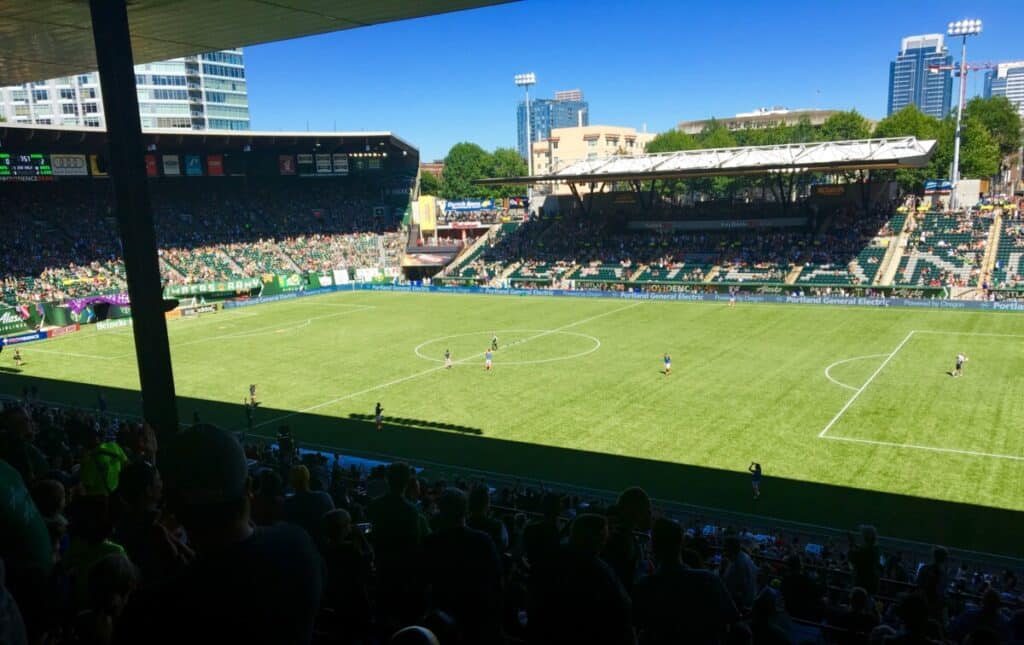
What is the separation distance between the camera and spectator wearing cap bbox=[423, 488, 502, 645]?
4602 mm

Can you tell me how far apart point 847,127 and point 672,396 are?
102468 mm

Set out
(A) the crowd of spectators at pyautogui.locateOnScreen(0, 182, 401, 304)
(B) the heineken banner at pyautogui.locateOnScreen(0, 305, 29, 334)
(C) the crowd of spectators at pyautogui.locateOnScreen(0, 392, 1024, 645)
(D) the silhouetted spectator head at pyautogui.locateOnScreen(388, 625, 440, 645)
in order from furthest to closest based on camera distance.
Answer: (A) the crowd of spectators at pyautogui.locateOnScreen(0, 182, 401, 304), (B) the heineken banner at pyautogui.locateOnScreen(0, 305, 29, 334), (D) the silhouetted spectator head at pyautogui.locateOnScreen(388, 625, 440, 645), (C) the crowd of spectators at pyautogui.locateOnScreen(0, 392, 1024, 645)

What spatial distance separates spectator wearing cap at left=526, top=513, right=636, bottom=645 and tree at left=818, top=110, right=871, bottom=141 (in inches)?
4903

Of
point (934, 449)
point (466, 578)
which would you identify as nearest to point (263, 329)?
point (934, 449)

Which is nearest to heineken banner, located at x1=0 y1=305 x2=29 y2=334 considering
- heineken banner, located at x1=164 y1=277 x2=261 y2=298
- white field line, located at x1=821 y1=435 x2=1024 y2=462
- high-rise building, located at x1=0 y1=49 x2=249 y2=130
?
heineken banner, located at x1=164 y1=277 x2=261 y2=298

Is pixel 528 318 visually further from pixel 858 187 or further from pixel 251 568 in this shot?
pixel 251 568

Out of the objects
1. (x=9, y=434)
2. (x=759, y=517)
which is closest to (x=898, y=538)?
(x=759, y=517)

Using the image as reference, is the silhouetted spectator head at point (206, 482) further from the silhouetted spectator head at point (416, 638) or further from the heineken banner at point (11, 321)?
the heineken banner at point (11, 321)

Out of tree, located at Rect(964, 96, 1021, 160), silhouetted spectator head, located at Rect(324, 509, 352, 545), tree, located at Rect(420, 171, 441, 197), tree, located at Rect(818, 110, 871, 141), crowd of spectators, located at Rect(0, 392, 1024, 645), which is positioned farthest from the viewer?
tree, located at Rect(420, 171, 441, 197)

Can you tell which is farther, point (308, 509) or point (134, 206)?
point (134, 206)

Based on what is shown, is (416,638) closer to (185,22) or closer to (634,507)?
(634,507)

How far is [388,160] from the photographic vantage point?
86500 millimetres

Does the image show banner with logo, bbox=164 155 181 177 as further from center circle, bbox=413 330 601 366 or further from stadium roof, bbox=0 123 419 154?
center circle, bbox=413 330 601 366

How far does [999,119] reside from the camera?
A: 109m
